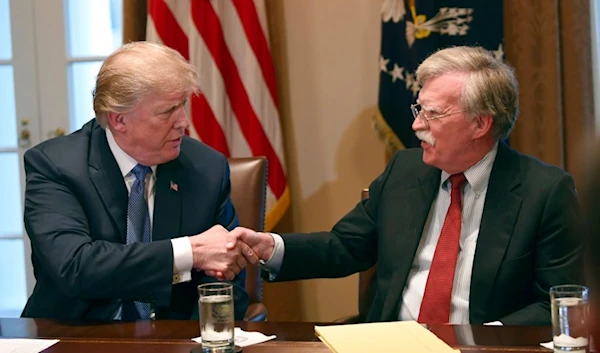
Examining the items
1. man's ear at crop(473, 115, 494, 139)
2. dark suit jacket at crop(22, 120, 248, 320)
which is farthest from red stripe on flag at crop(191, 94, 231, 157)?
man's ear at crop(473, 115, 494, 139)

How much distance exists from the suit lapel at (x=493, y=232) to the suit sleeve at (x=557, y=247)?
90 millimetres

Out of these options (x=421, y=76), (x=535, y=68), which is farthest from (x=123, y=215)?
(x=535, y=68)

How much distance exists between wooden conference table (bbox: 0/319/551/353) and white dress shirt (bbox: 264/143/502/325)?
0.39 m

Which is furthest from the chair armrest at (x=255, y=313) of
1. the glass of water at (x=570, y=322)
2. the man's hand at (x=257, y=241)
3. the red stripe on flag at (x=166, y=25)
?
the red stripe on flag at (x=166, y=25)

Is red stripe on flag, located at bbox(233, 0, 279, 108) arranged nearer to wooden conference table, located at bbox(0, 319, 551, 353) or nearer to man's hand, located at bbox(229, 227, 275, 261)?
man's hand, located at bbox(229, 227, 275, 261)

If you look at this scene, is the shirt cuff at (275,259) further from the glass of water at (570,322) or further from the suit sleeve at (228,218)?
the glass of water at (570,322)

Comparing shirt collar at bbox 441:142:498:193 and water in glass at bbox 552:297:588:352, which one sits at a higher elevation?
shirt collar at bbox 441:142:498:193

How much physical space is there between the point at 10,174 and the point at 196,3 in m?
1.55

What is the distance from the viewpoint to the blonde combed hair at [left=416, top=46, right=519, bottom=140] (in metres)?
2.34

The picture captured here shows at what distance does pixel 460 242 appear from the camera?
2.30m

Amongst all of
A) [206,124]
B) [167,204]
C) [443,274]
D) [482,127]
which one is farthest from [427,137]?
[206,124]

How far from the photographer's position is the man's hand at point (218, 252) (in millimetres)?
2232

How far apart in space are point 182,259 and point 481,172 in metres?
0.92

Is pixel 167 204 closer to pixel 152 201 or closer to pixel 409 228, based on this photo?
pixel 152 201
